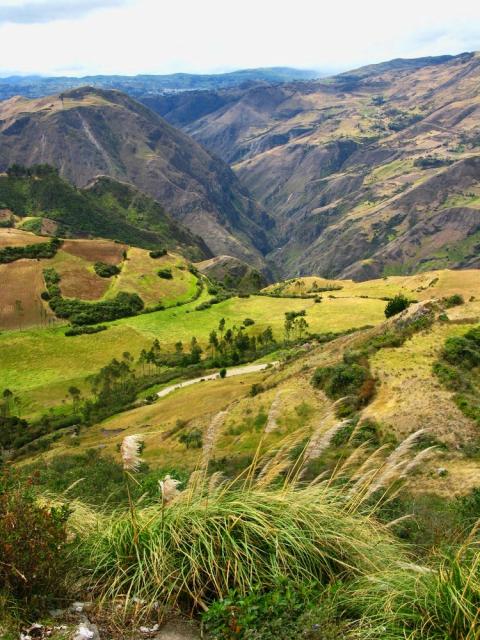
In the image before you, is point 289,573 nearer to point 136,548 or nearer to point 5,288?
point 136,548

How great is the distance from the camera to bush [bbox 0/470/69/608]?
688 centimetres

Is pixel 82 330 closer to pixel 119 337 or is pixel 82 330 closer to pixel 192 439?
pixel 119 337

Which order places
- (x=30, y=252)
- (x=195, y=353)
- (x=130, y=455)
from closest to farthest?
1. (x=130, y=455)
2. (x=195, y=353)
3. (x=30, y=252)

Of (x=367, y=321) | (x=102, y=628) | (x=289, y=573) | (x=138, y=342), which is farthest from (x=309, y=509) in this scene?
(x=138, y=342)

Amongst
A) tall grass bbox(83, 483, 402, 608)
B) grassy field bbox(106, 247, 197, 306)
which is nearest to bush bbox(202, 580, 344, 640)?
tall grass bbox(83, 483, 402, 608)

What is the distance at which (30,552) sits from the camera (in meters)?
7.04

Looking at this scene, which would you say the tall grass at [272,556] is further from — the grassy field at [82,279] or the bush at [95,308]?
the grassy field at [82,279]

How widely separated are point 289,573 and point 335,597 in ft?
3.18

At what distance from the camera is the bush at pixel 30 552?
6879mm

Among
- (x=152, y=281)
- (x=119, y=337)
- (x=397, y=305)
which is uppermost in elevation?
(x=397, y=305)

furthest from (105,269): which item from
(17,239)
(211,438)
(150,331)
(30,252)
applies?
(211,438)

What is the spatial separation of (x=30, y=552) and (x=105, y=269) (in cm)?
14354

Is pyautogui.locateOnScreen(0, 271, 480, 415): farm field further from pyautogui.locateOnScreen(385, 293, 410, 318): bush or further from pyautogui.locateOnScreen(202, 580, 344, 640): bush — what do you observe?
pyautogui.locateOnScreen(202, 580, 344, 640): bush

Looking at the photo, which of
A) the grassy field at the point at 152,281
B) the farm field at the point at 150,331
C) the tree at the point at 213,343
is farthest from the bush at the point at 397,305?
the grassy field at the point at 152,281
